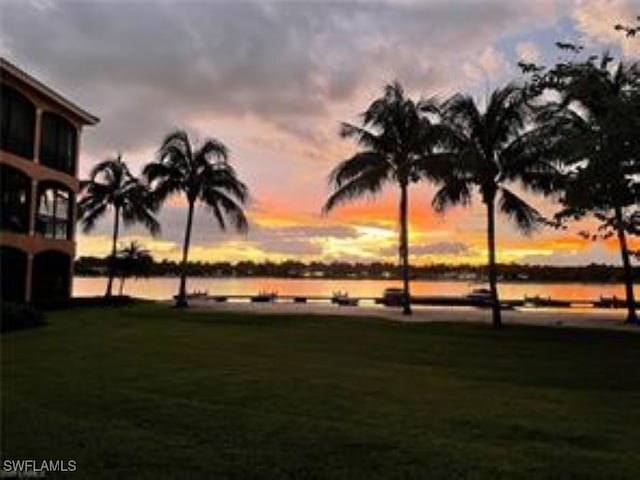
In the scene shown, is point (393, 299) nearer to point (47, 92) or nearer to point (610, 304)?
point (610, 304)

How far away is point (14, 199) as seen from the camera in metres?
33.5

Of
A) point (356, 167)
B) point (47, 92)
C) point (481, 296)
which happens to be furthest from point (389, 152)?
point (481, 296)

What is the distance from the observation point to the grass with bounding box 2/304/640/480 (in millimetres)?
7590

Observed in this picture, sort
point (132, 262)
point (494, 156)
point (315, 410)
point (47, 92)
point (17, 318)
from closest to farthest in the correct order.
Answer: point (315, 410), point (17, 318), point (494, 156), point (47, 92), point (132, 262)

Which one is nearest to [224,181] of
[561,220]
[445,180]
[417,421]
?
[445,180]

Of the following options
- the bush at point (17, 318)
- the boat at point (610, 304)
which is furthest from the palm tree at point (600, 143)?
the boat at point (610, 304)

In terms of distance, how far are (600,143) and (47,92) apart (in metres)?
25.1

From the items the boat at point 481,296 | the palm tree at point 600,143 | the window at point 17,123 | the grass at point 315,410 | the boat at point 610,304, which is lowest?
the grass at point 315,410

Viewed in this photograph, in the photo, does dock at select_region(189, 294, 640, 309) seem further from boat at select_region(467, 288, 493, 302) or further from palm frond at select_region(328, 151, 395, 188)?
palm frond at select_region(328, 151, 395, 188)

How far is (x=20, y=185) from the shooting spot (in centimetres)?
3388

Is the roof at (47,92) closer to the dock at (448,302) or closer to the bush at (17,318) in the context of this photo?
the bush at (17,318)

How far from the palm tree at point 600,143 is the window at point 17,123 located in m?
20.9

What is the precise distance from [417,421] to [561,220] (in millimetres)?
14021

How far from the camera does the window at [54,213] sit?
3716 cm
